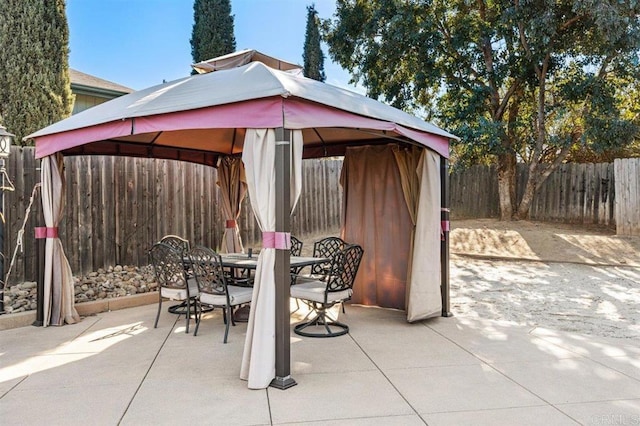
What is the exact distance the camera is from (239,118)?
3434 mm

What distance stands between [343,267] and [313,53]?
52.3 ft

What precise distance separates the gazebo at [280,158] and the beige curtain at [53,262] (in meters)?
0.01

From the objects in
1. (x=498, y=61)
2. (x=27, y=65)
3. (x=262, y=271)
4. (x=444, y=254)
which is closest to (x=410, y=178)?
(x=444, y=254)

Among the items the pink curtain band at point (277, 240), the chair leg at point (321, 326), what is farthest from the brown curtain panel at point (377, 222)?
the pink curtain band at point (277, 240)

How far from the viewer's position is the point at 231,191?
275 inches

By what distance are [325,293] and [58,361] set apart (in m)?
2.35

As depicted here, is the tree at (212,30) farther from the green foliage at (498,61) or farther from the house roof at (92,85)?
the green foliage at (498,61)

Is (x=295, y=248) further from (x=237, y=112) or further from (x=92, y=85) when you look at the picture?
(x=92, y=85)

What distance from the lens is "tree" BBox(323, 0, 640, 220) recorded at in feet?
29.0

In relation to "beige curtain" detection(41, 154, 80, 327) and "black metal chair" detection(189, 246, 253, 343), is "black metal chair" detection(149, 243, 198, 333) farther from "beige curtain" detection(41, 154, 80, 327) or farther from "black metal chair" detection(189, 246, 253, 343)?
"beige curtain" detection(41, 154, 80, 327)

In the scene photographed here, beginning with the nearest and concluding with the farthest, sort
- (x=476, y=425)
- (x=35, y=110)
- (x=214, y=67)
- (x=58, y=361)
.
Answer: (x=476, y=425), (x=58, y=361), (x=214, y=67), (x=35, y=110)

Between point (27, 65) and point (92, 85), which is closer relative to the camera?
point (27, 65)

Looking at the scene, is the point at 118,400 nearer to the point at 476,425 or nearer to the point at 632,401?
the point at 476,425

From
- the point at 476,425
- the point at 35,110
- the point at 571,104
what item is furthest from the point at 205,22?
the point at 476,425
